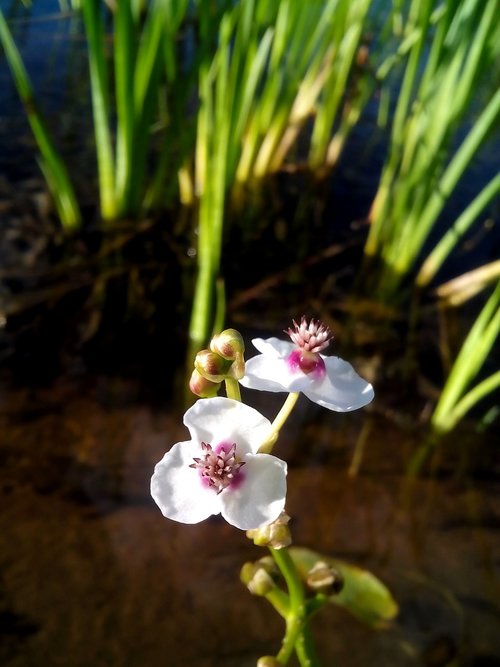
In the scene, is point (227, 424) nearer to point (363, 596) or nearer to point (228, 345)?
point (228, 345)

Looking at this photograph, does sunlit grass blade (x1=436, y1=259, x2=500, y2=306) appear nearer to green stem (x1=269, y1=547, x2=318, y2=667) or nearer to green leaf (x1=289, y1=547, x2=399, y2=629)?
green leaf (x1=289, y1=547, x2=399, y2=629)

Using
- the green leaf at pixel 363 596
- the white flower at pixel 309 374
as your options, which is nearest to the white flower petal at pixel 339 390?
the white flower at pixel 309 374

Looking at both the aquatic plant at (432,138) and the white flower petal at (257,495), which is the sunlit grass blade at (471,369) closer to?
the aquatic plant at (432,138)

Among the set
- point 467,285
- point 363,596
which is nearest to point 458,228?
point 467,285

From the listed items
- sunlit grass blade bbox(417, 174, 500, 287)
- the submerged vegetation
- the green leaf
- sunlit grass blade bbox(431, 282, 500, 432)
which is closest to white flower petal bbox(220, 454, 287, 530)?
the green leaf

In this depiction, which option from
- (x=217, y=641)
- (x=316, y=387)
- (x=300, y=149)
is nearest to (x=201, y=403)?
(x=316, y=387)
